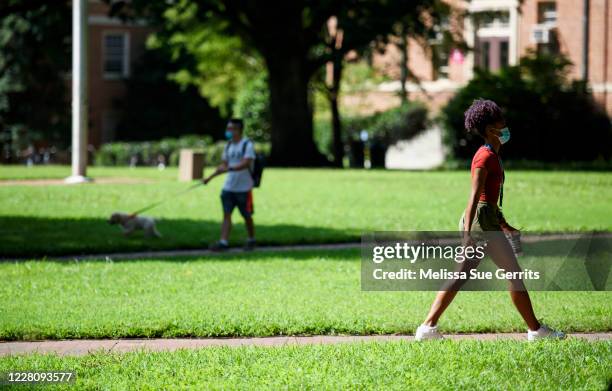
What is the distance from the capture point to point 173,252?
618 inches

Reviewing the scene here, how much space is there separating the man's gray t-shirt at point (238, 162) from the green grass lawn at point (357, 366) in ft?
22.4

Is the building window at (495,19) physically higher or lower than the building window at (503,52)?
higher

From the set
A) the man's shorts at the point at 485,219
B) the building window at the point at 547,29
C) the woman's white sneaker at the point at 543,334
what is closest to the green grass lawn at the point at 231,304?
the woman's white sneaker at the point at 543,334

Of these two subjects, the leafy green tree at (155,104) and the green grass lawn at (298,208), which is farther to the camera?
the leafy green tree at (155,104)

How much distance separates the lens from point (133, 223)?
1673 centimetres

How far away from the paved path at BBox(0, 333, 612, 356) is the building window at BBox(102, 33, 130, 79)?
47151 mm

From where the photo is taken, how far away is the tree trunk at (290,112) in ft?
123

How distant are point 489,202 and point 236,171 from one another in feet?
24.0

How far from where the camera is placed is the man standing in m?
15.0

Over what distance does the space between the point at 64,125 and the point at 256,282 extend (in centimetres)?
3886

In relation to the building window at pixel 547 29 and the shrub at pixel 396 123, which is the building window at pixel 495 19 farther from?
the shrub at pixel 396 123

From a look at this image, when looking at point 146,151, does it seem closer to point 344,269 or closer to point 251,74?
point 251,74

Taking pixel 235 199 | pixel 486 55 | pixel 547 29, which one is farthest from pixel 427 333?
pixel 486 55

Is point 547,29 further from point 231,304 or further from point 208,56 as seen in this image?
point 231,304
